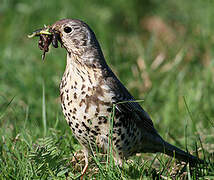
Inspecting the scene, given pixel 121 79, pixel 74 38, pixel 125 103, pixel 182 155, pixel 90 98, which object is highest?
pixel 74 38

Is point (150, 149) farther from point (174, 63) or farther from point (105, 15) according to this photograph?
point (105, 15)

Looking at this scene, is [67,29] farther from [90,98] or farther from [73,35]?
[90,98]

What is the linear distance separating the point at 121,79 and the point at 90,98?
9.08 ft

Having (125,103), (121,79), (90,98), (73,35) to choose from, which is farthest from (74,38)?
(121,79)

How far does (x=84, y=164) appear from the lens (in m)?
4.20

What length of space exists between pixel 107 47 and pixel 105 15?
3.91 feet

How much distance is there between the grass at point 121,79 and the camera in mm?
3844

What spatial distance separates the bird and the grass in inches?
9.2

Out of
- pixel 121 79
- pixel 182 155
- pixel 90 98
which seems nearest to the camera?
pixel 90 98

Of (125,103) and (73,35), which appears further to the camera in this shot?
(125,103)

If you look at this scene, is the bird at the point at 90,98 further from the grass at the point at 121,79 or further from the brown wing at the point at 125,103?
the grass at the point at 121,79

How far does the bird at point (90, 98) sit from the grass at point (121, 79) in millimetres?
235

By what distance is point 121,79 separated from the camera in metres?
6.65

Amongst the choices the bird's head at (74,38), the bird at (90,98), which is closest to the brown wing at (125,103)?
the bird at (90,98)
